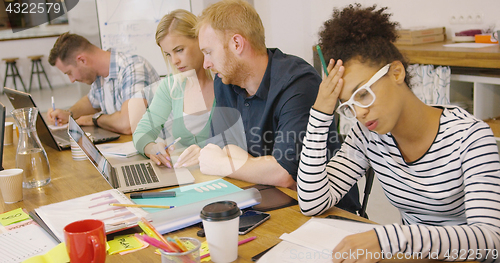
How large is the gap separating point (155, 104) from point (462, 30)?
2.42m

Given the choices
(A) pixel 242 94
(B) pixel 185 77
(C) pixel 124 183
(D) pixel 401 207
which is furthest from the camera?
(B) pixel 185 77

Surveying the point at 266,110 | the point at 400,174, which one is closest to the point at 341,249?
the point at 400,174

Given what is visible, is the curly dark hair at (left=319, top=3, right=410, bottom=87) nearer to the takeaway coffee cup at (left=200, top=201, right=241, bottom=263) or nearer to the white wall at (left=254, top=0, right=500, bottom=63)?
the takeaway coffee cup at (left=200, top=201, right=241, bottom=263)

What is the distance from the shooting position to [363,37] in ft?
3.67

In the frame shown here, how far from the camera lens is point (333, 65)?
115 centimetres

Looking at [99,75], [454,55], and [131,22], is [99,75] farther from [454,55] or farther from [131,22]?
[454,55]

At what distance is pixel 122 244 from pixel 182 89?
124 cm

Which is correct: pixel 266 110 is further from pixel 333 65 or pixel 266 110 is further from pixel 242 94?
pixel 333 65

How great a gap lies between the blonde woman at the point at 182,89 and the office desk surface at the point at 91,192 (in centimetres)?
25

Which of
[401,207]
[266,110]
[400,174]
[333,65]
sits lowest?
[401,207]

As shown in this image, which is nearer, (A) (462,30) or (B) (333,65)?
(B) (333,65)

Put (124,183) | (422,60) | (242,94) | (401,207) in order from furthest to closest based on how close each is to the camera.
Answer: (422,60) → (242,94) → (124,183) → (401,207)

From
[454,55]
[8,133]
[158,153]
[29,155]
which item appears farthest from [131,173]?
[454,55]

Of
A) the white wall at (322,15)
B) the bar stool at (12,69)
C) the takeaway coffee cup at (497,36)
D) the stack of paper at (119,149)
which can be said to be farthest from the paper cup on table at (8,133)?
the bar stool at (12,69)
